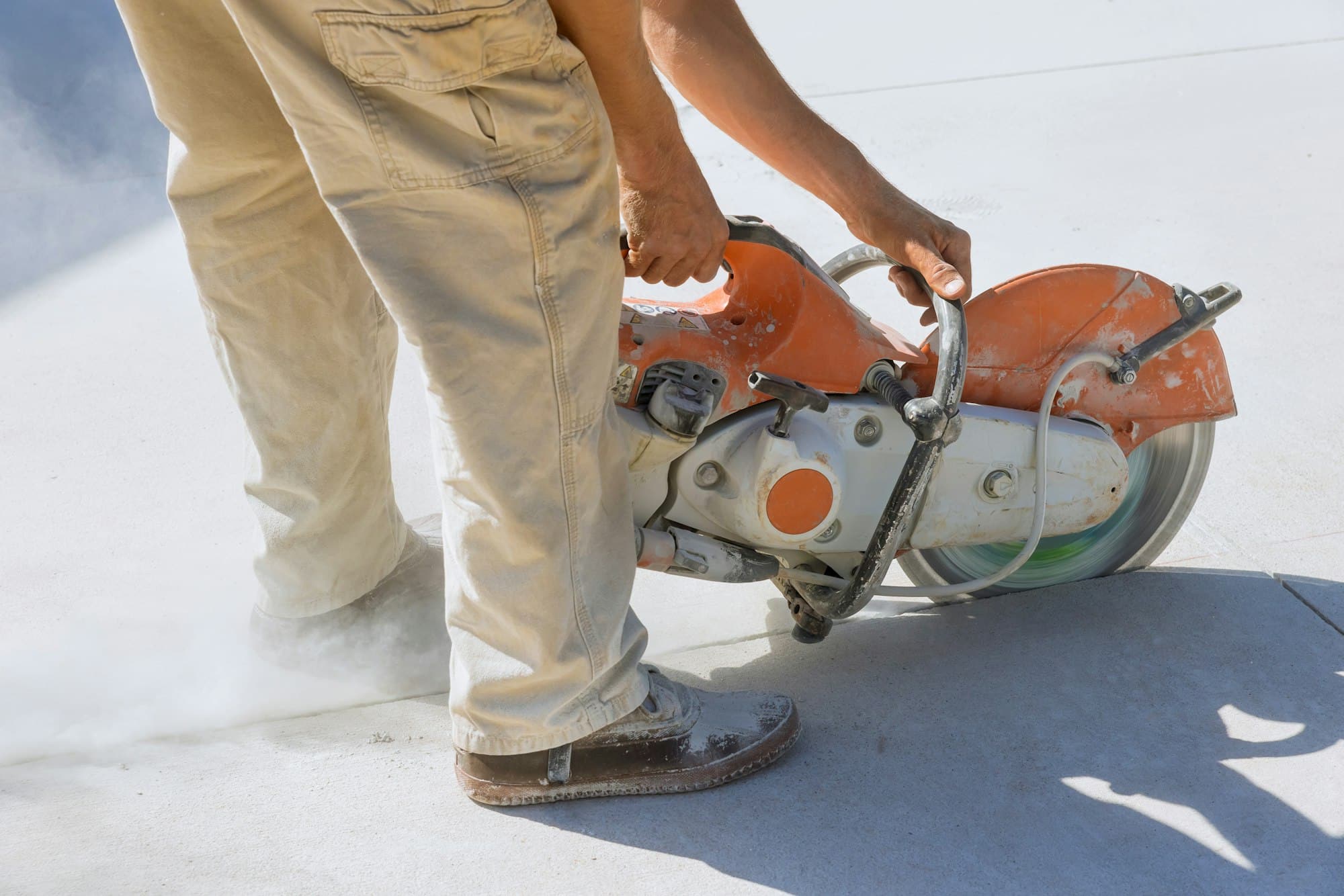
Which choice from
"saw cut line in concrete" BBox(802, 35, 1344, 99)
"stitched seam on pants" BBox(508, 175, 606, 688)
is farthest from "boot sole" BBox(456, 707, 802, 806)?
"saw cut line in concrete" BBox(802, 35, 1344, 99)

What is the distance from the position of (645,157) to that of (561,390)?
12.8 inches

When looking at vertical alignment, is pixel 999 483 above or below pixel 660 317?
below

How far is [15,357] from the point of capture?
117 inches

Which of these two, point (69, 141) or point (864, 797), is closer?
point (864, 797)

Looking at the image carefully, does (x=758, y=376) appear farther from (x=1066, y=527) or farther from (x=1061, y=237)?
(x=1061, y=237)

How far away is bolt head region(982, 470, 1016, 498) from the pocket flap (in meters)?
1.02

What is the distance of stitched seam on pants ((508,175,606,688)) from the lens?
1.37 m

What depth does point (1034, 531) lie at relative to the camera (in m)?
1.89

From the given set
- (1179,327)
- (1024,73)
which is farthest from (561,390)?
(1024,73)

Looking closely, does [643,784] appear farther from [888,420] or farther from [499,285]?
[499,285]

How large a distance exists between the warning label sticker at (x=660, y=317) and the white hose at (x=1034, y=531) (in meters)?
0.43

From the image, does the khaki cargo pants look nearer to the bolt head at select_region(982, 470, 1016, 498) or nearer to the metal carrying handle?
the metal carrying handle

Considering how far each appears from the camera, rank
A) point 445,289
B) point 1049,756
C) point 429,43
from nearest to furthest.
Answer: point 429,43 < point 445,289 < point 1049,756

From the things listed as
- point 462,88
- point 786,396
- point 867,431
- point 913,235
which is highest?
point 462,88
